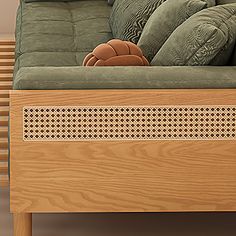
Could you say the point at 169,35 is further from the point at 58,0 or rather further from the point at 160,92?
the point at 58,0

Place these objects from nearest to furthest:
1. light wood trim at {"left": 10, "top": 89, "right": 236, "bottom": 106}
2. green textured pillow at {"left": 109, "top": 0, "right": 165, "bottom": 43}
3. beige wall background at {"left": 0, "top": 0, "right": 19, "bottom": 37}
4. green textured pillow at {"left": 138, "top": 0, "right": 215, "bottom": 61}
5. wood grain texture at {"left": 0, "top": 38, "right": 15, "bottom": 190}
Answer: light wood trim at {"left": 10, "top": 89, "right": 236, "bottom": 106}, green textured pillow at {"left": 138, "top": 0, "right": 215, "bottom": 61}, wood grain texture at {"left": 0, "top": 38, "right": 15, "bottom": 190}, green textured pillow at {"left": 109, "top": 0, "right": 165, "bottom": 43}, beige wall background at {"left": 0, "top": 0, "right": 19, "bottom": 37}

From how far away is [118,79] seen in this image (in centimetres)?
268

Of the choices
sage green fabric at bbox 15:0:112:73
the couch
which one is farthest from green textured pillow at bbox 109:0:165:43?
the couch

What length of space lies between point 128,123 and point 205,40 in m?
0.37

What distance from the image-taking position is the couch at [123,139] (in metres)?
2.67

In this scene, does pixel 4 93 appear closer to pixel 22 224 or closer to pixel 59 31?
pixel 59 31

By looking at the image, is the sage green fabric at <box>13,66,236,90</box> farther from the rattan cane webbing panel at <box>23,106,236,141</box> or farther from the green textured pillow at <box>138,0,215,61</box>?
the green textured pillow at <box>138,0,215,61</box>

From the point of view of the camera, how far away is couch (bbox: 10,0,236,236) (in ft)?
8.75

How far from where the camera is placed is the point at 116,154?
270cm

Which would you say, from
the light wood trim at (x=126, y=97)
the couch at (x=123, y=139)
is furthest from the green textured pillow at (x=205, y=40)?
the light wood trim at (x=126, y=97)

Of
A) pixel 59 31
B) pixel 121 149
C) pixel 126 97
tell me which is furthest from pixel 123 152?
pixel 59 31

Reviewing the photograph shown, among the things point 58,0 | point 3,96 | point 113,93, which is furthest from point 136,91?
point 58,0

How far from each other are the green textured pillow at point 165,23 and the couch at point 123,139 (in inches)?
18.9

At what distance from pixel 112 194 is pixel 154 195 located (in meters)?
0.14
